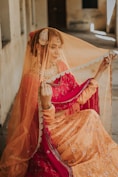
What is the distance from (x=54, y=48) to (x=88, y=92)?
0.58m

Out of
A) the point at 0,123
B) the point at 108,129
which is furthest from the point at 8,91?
the point at 108,129

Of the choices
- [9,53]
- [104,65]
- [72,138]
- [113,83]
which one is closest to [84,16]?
[113,83]

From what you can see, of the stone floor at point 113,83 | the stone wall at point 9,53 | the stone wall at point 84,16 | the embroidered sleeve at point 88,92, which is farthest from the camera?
the stone wall at point 84,16

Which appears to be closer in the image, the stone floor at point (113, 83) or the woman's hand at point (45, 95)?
the woman's hand at point (45, 95)

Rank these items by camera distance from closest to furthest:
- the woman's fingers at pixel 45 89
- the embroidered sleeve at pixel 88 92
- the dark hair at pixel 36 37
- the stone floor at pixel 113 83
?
the woman's fingers at pixel 45 89 → the dark hair at pixel 36 37 → the embroidered sleeve at pixel 88 92 → the stone floor at pixel 113 83

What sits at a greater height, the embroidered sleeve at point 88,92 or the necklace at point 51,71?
the necklace at point 51,71

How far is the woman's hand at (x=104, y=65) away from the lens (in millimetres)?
A: 4125

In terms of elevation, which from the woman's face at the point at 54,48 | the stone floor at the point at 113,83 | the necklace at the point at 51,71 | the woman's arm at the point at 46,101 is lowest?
the stone floor at the point at 113,83

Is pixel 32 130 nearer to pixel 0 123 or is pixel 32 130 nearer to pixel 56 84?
pixel 56 84

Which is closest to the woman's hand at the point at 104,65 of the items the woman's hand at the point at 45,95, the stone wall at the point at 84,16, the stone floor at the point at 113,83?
the woman's hand at the point at 45,95

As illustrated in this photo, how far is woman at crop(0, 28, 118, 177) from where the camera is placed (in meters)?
3.97

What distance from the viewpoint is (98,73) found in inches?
164

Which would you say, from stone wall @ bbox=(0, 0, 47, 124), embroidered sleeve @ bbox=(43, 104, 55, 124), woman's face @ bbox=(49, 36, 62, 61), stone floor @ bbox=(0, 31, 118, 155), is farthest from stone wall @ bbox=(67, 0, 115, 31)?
embroidered sleeve @ bbox=(43, 104, 55, 124)

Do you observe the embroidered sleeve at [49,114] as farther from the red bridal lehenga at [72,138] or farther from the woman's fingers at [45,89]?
the woman's fingers at [45,89]
